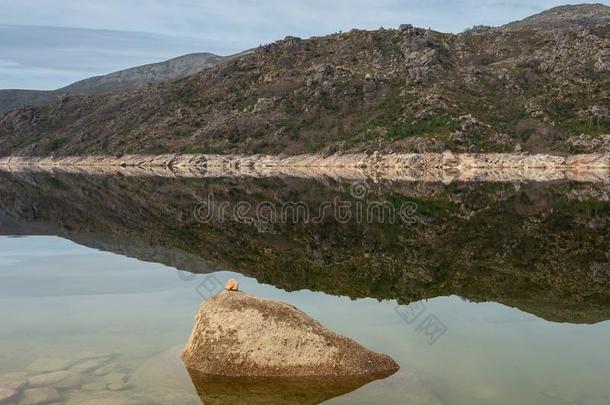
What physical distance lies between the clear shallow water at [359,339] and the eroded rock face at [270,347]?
0.62 metres

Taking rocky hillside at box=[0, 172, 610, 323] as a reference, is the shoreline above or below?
above

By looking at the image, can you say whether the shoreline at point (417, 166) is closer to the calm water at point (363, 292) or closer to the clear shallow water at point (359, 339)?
the calm water at point (363, 292)

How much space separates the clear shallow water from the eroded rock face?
622 mm

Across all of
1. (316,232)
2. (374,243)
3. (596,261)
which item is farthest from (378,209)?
(596,261)

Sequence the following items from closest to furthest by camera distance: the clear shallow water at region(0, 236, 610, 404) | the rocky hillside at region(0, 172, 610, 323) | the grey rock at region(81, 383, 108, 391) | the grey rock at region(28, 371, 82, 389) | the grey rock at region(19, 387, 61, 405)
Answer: the grey rock at region(19, 387, 61, 405), the clear shallow water at region(0, 236, 610, 404), the grey rock at region(81, 383, 108, 391), the grey rock at region(28, 371, 82, 389), the rocky hillside at region(0, 172, 610, 323)

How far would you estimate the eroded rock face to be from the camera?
14234 millimetres

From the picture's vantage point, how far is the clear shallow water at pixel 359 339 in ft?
43.3

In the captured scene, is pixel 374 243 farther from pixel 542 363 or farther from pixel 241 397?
pixel 241 397

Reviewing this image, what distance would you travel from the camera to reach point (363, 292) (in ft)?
74.5

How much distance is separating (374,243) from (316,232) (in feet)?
17.3

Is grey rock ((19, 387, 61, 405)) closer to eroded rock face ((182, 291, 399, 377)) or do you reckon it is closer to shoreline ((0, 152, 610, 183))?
eroded rock face ((182, 291, 399, 377))

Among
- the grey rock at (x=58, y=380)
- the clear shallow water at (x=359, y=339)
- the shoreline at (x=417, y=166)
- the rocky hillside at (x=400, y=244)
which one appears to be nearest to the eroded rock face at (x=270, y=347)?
the clear shallow water at (x=359, y=339)

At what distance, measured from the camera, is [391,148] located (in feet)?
525

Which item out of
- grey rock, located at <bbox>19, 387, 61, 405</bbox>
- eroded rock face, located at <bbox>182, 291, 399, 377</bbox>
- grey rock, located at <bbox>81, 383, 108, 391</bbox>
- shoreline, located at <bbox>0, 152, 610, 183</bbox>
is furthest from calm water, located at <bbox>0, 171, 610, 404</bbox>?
shoreline, located at <bbox>0, 152, 610, 183</bbox>
